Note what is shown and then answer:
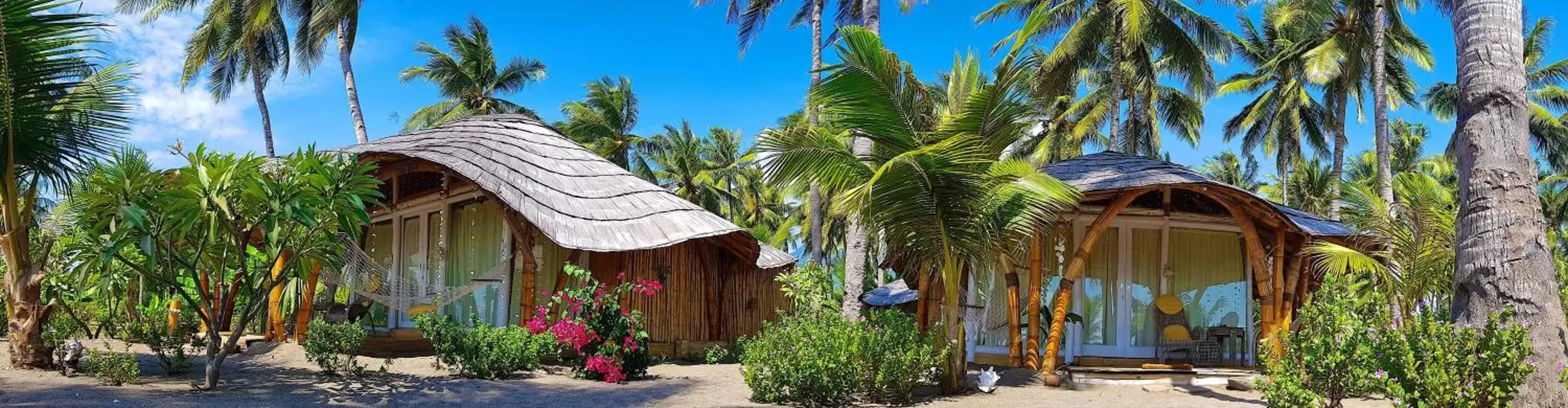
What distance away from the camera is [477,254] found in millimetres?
13508

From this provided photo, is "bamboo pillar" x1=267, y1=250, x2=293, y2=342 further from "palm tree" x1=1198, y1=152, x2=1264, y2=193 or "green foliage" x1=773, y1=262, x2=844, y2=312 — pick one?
"palm tree" x1=1198, y1=152, x2=1264, y2=193

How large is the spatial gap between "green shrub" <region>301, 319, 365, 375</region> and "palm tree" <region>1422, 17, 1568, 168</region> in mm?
30757

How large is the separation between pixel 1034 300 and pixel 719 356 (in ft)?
14.4

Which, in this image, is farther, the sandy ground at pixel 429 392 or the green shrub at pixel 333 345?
the green shrub at pixel 333 345

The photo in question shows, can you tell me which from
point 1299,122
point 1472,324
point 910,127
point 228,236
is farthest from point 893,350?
point 1299,122

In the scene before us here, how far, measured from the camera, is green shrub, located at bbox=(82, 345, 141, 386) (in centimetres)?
827

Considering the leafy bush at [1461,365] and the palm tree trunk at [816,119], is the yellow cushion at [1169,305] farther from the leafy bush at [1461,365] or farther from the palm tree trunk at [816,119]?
the palm tree trunk at [816,119]

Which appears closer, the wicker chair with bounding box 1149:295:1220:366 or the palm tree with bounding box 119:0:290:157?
the wicker chair with bounding box 1149:295:1220:366

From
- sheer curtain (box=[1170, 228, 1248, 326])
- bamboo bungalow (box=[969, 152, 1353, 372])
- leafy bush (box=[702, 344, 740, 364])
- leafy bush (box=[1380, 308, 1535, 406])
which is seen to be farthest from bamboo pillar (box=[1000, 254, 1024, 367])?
leafy bush (box=[1380, 308, 1535, 406])

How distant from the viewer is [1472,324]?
19.9ft

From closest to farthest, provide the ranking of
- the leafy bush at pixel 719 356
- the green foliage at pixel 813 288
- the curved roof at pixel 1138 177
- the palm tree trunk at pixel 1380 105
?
the curved roof at pixel 1138 177, the green foliage at pixel 813 288, the leafy bush at pixel 719 356, the palm tree trunk at pixel 1380 105

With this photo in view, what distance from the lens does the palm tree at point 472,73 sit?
31.4 m

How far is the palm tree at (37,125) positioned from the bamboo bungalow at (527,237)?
2844 mm

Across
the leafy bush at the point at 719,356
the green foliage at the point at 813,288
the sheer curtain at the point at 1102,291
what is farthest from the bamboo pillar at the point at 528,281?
the sheer curtain at the point at 1102,291
